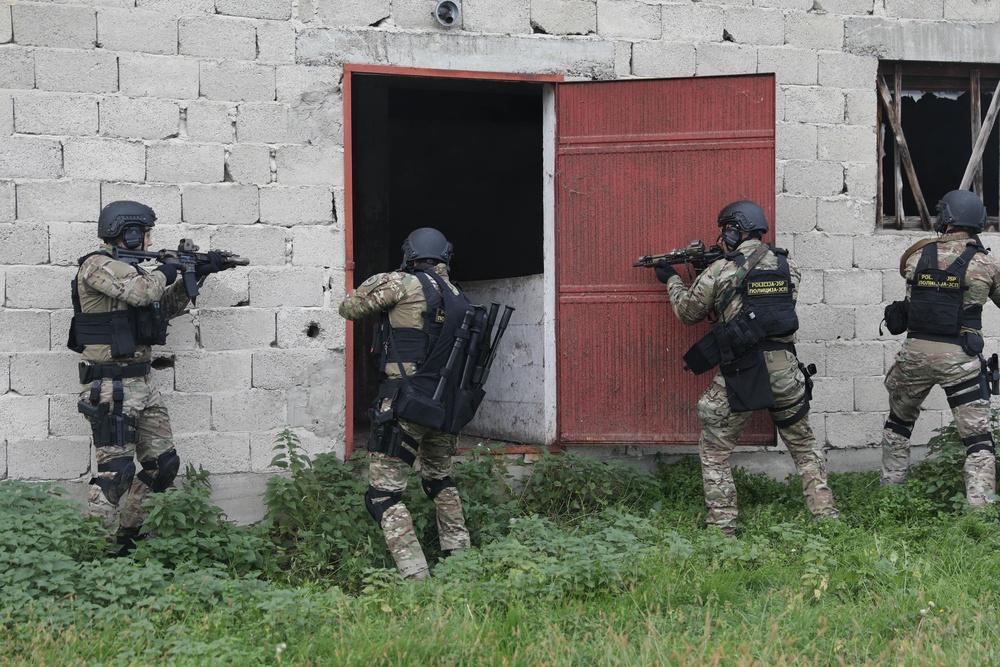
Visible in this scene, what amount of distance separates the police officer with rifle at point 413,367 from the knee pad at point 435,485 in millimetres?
195

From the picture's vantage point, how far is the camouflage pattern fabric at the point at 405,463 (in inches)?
188

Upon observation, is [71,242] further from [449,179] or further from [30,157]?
[449,179]

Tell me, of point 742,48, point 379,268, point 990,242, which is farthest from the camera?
Result: point 379,268

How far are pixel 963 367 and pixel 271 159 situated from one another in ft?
13.8

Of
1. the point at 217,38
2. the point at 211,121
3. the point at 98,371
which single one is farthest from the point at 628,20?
the point at 98,371

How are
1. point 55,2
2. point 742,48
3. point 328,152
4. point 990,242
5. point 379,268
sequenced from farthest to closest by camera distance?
point 379,268
point 990,242
point 742,48
point 328,152
point 55,2

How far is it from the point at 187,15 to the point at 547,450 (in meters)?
3.33

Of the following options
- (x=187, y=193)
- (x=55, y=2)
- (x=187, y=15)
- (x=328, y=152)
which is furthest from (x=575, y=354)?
(x=55, y=2)

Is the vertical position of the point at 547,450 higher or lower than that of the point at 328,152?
lower

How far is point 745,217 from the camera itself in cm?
540

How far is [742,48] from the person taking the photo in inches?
246

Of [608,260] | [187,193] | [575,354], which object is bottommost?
[575,354]

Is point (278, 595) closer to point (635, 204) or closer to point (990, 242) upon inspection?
point (635, 204)

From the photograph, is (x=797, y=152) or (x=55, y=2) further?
(x=797, y=152)
